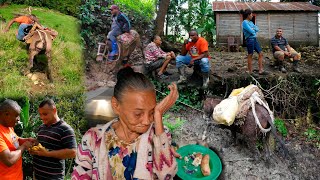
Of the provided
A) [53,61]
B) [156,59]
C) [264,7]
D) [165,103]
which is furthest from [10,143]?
[264,7]

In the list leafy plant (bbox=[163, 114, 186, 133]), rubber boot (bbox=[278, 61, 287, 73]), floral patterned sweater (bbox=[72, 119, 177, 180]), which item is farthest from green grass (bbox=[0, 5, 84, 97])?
rubber boot (bbox=[278, 61, 287, 73])

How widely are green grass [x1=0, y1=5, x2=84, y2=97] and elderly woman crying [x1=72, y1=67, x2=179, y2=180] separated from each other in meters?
2.07

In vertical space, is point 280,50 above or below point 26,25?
below

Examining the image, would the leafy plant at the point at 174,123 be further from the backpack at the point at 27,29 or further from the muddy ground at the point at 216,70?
the backpack at the point at 27,29

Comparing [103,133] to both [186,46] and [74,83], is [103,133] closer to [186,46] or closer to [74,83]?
[74,83]

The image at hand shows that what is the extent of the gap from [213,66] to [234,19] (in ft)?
17.6

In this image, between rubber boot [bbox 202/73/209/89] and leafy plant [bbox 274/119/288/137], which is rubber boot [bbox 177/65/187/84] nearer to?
rubber boot [bbox 202/73/209/89]

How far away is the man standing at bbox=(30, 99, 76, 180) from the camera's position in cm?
230

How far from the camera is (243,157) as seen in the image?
17.0 ft

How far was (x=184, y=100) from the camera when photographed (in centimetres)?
554

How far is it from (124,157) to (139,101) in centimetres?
25

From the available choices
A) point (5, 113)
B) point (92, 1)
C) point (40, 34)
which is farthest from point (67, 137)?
point (92, 1)

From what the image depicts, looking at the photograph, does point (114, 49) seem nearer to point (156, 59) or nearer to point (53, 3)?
point (156, 59)

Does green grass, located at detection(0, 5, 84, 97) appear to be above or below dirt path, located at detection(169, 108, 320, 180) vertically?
above
